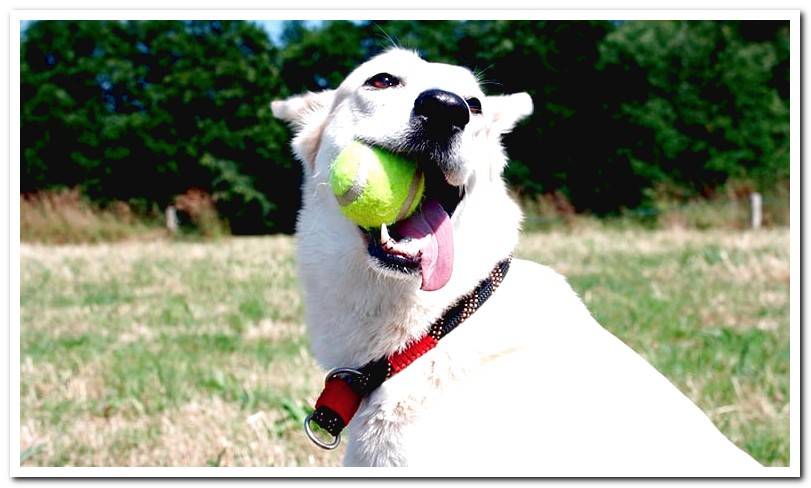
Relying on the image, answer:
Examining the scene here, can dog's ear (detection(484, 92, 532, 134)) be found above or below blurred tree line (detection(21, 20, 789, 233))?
above

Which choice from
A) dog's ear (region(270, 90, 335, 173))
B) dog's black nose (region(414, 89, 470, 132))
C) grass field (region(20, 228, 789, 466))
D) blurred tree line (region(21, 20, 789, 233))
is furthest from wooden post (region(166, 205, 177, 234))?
dog's black nose (region(414, 89, 470, 132))

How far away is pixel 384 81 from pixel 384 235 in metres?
0.55

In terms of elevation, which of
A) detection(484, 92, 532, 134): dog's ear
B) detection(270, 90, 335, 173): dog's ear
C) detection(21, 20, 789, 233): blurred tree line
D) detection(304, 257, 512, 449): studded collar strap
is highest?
detection(484, 92, 532, 134): dog's ear

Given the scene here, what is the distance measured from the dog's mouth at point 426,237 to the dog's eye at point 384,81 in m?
0.33

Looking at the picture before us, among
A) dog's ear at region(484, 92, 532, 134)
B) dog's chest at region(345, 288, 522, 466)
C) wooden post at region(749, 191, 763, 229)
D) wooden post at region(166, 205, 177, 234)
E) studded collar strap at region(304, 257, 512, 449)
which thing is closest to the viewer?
dog's chest at region(345, 288, 522, 466)

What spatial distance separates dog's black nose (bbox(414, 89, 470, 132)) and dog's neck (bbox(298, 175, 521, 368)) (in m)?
0.27

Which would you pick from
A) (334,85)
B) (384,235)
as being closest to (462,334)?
(384,235)

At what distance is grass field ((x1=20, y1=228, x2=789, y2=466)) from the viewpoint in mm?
3455

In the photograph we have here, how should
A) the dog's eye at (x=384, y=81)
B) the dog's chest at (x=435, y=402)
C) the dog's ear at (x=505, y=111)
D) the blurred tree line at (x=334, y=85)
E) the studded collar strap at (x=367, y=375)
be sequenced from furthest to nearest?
the blurred tree line at (x=334, y=85), the dog's ear at (x=505, y=111), the dog's eye at (x=384, y=81), the studded collar strap at (x=367, y=375), the dog's chest at (x=435, y=402)

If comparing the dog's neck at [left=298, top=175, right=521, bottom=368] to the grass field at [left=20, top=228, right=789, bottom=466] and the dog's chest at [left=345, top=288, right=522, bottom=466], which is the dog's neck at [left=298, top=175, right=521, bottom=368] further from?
the grass field at [left=20, top=228, right=789, bottom=466]

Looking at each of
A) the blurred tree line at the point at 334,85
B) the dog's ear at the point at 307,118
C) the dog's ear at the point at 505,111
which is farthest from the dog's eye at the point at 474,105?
the blurred tree line at the point at 334,85

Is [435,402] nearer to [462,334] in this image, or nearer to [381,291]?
[462,334]

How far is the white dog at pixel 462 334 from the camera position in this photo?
218 cm
